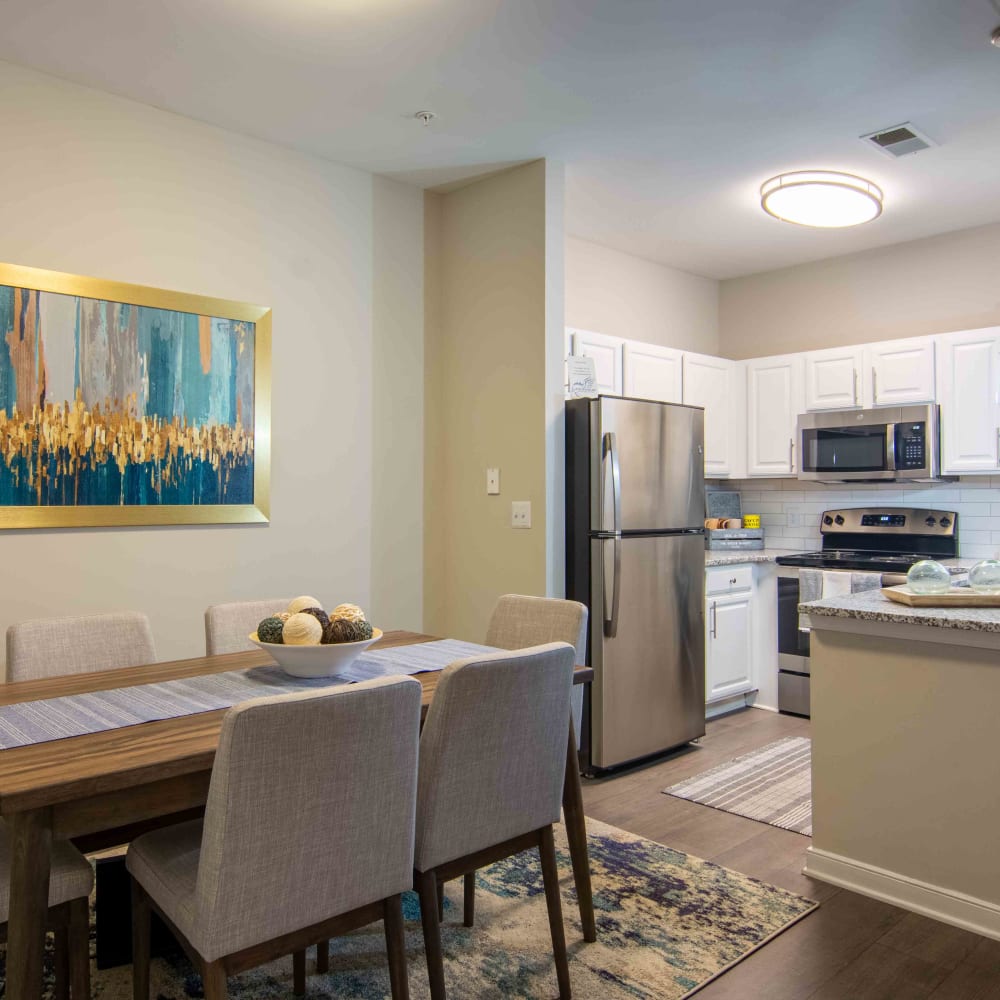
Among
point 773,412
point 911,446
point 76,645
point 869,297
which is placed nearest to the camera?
point 76,645

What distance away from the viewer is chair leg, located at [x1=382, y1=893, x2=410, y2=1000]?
5.44 ft

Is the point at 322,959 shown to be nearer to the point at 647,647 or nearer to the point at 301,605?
the point at 301,605

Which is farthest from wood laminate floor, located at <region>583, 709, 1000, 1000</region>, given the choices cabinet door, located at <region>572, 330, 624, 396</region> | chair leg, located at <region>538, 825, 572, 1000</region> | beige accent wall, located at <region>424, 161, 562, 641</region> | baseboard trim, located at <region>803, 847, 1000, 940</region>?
cabinet door, located at <region>572, 330, 624, 396</region>

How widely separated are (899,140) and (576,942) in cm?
318

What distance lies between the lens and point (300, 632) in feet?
6.67

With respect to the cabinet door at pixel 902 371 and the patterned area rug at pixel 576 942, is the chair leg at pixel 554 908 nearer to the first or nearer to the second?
the patterned area rug at pixel 576 942

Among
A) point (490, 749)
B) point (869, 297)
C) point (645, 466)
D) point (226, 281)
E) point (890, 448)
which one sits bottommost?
point (490, 749)

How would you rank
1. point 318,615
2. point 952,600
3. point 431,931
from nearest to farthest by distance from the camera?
1. point 431,931
2. point 318,615
3. point 952,600

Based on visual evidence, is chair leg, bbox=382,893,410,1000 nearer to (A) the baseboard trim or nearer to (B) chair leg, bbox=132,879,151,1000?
(B) chair leg, bbox=132,879,151,1000

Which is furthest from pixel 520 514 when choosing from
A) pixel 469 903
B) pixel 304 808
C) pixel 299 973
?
pixel 304 808

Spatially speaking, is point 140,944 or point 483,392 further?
point 483,392

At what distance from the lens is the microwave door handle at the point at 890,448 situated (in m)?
4.50

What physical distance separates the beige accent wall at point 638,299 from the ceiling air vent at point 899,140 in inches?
66.3

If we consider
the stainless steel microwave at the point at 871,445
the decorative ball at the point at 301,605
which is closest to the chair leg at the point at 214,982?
the decorative ball at the point at 301,605
